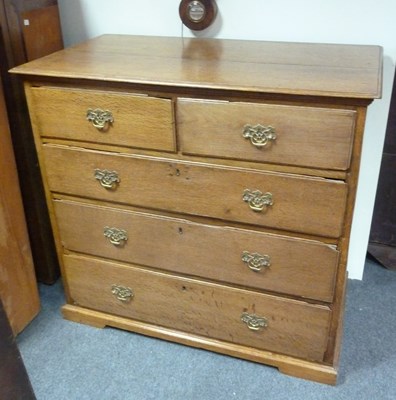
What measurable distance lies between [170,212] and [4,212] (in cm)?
54

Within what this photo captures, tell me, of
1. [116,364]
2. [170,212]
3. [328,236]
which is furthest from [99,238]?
[328,236]

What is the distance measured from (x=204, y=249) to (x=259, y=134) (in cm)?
39

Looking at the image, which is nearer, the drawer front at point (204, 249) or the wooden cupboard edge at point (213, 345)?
the drawer front at point (204, 249)

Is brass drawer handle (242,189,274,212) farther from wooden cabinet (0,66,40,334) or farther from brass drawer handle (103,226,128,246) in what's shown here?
wooden cabinet (0,66,40,334)

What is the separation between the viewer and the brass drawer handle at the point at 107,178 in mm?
1388

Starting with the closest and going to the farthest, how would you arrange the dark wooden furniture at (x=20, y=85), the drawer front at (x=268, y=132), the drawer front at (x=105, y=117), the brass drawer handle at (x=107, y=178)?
1. the drawer front at (x=268, y=132)
2. the drawer front at (x=105, y=117)
3. the brass drawer handle at (x=107, y=178)
4. the dark wooden furniture at (x=20, y=85)

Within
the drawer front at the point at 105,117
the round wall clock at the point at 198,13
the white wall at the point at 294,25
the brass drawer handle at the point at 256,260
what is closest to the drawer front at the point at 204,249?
the brass drawer handle at the point at 256,260

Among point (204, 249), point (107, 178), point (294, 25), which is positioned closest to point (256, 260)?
point (204, 249)

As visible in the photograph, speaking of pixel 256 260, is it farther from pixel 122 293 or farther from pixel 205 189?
pixel 122 293

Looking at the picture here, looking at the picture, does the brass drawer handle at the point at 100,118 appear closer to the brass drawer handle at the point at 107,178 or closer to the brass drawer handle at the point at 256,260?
the brass drawer handle at the point at 107,178

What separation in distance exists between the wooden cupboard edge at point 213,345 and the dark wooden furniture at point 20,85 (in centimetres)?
27

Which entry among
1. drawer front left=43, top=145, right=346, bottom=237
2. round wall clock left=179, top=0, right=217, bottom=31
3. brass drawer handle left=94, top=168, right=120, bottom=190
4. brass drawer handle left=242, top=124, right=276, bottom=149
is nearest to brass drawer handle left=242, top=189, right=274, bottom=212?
drawer front left=43, top=145, right=346, bottom=237

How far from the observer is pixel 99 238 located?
152 cm

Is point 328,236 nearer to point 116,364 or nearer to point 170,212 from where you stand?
point 170,212
